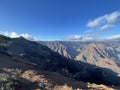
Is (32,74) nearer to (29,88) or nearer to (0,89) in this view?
(29,88)

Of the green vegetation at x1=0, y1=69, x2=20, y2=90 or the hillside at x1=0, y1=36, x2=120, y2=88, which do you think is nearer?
the green vegetation at x1=0, y1=69, x2=20, y2=90

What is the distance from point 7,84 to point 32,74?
908 cm

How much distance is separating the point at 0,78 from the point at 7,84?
1.89 metres

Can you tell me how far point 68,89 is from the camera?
2648cm

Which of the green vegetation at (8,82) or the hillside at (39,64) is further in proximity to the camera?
the hillside at (39,64)

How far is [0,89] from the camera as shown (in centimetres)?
2311

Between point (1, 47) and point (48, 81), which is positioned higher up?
point (1, 47)

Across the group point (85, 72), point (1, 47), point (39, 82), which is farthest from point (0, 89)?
point (85, 72)

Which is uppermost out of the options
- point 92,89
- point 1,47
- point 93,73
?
point 1,47

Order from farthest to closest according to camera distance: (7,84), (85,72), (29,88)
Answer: (85,72) < (29,88) < (7,84)

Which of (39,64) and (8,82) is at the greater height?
(8,82)

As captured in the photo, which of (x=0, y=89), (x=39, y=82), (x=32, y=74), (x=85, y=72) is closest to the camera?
(x=0, y=89)

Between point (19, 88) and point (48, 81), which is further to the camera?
point (48, 81)

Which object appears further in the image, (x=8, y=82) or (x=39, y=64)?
(x=39, y=64)
